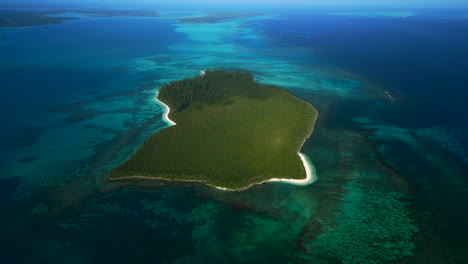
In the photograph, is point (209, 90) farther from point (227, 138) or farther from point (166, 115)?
point (227, 138)

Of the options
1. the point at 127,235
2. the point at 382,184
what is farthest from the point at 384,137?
the point at 127,235

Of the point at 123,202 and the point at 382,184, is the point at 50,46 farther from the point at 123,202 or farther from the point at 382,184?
the point at 382,184

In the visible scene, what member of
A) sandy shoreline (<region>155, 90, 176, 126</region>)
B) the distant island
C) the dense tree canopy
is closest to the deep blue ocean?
sandy shoreline (<region>155, 90, 176, 126</region>)

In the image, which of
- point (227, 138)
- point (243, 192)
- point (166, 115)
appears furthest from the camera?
point (166, 115)

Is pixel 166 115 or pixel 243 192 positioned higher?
pixel 166 115

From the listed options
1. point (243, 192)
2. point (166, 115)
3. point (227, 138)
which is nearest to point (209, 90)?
point (166, 115)

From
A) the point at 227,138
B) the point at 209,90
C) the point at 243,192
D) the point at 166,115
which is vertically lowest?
the point at 243,192
